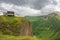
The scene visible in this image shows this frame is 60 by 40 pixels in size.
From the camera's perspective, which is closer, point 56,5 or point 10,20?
point 10,20

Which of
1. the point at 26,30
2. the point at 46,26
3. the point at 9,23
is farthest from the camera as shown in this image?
the point at 46,26

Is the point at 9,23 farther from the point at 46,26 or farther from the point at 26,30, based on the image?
the point at 46,26

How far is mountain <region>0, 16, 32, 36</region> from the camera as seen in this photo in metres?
21.1

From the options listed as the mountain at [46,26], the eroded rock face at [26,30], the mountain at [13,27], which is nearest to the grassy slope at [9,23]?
the mountain at [13,27]

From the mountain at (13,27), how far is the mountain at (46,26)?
26.5 inches

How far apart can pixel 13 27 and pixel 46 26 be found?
3095 mm

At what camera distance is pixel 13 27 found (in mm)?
21328

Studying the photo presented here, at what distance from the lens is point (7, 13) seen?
21.4 m

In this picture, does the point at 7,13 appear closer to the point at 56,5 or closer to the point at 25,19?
the point at 25,19

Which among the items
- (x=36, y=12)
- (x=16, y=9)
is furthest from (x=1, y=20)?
(x=36, y=12)

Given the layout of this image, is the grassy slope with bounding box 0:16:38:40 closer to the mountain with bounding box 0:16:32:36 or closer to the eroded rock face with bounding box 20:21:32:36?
the mountain with bounding box 0:16:32:36

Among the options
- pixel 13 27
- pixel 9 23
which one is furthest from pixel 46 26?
pixel 9 23

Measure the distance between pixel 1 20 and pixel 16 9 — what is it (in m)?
1.91

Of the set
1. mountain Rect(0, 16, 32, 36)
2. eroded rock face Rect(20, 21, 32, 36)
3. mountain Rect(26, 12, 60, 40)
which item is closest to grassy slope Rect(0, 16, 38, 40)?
mountain Rect(0, 16, 32, 36)
